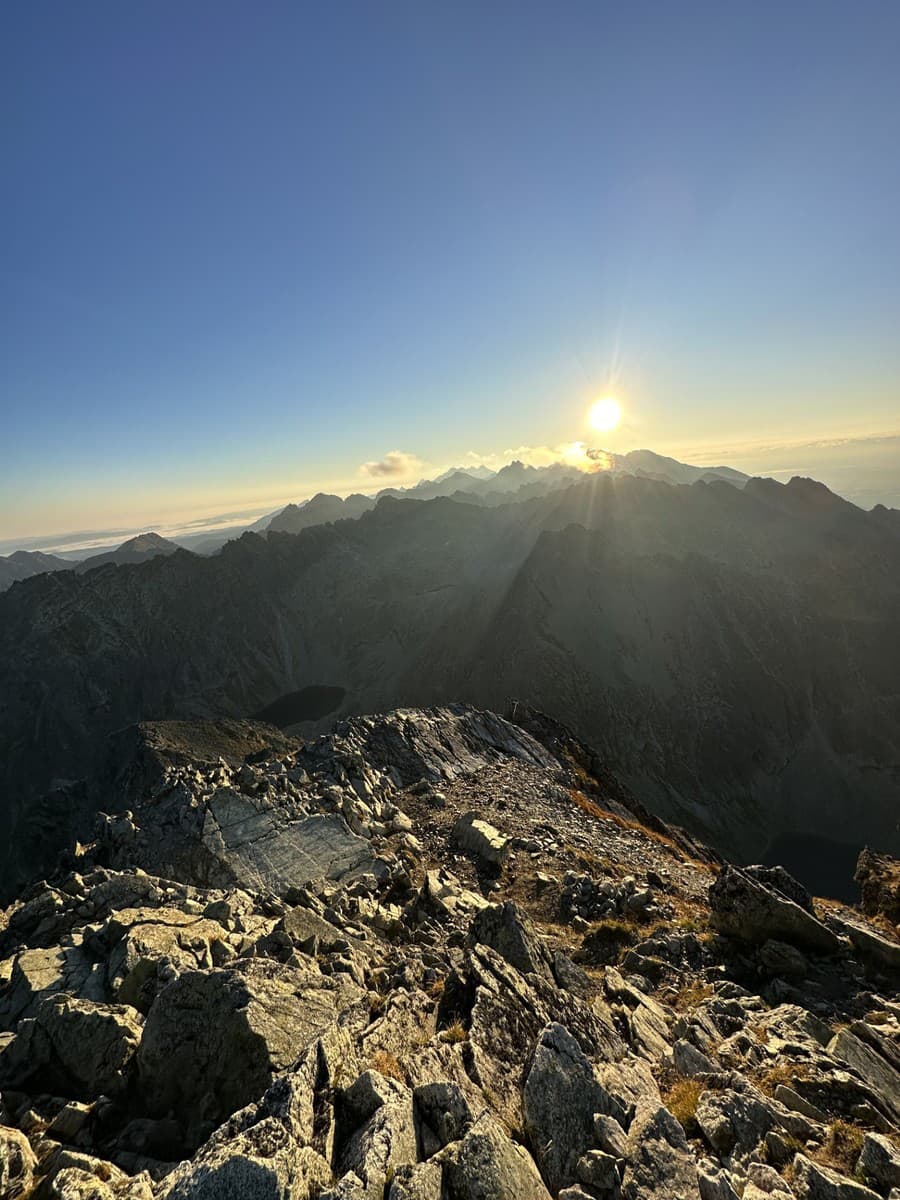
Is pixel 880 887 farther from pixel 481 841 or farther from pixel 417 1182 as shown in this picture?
pixel 417 1182

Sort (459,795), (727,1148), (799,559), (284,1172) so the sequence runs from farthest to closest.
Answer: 1. (799,559)
2. (459,795)
3. (727,1148)
4. (284,1172)

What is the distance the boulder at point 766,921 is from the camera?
53.0 ft

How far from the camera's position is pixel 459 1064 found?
28.6 ft

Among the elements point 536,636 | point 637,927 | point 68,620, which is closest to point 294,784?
point 637,927

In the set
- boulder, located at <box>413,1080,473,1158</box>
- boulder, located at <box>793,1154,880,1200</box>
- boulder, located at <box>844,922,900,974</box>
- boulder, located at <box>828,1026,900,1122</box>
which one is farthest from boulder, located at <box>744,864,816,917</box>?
boulder, located at <box>413,1080,473,1158</box>

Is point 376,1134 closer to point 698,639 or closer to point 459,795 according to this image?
point 459,795

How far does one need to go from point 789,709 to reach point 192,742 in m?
122

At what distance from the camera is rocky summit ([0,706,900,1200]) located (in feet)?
22.0

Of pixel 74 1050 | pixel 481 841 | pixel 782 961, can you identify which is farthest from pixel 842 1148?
pixel 481 841

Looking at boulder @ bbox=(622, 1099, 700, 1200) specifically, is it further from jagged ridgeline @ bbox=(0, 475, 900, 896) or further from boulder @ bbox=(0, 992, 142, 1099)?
jagged ridgeline @ bbox=(0, 475, 900, 896)

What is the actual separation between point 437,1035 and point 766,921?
1213 cm

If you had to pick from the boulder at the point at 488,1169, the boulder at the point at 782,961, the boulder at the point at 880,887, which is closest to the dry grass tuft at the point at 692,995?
the boulder at the point at 782,961

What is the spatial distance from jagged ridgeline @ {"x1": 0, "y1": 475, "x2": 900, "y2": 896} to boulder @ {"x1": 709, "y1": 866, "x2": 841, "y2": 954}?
269 ft

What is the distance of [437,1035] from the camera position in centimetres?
943
